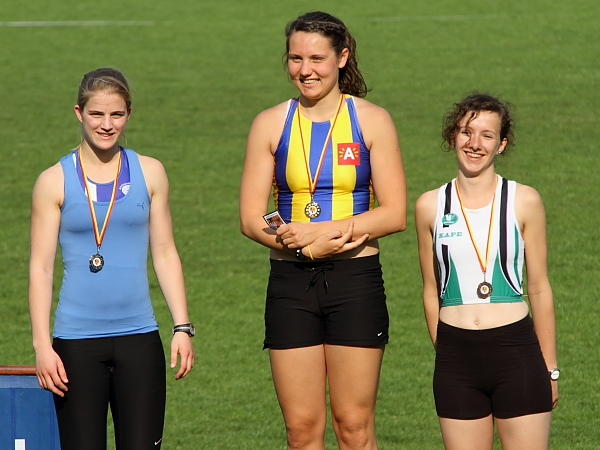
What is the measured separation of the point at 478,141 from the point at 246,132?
1129cm

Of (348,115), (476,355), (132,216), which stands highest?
(348,115)

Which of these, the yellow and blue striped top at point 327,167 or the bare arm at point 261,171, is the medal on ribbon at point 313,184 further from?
the bare arm at point 261,171

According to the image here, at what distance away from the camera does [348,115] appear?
13.2ft

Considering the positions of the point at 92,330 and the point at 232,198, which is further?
the point at 232,198

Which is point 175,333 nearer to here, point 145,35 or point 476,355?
point 476,355

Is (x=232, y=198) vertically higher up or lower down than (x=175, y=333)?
higher up

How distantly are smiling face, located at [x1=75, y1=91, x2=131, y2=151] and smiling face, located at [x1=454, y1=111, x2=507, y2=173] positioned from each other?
129 centimetres

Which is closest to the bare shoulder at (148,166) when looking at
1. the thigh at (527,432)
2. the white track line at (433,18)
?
the thigh at (527,432)

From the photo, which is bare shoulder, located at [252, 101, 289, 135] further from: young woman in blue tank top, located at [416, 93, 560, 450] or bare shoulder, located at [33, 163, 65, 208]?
bare shoulder, located at [33, 163, 65, 208]

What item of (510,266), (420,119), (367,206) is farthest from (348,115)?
(420,119)

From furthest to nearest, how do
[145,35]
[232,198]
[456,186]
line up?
[145,35]
[232,198]
[456,186]

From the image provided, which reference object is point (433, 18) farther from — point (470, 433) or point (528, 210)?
point (470, 433)

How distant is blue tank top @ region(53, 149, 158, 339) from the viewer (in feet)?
12.1

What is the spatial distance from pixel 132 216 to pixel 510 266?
141 cm
